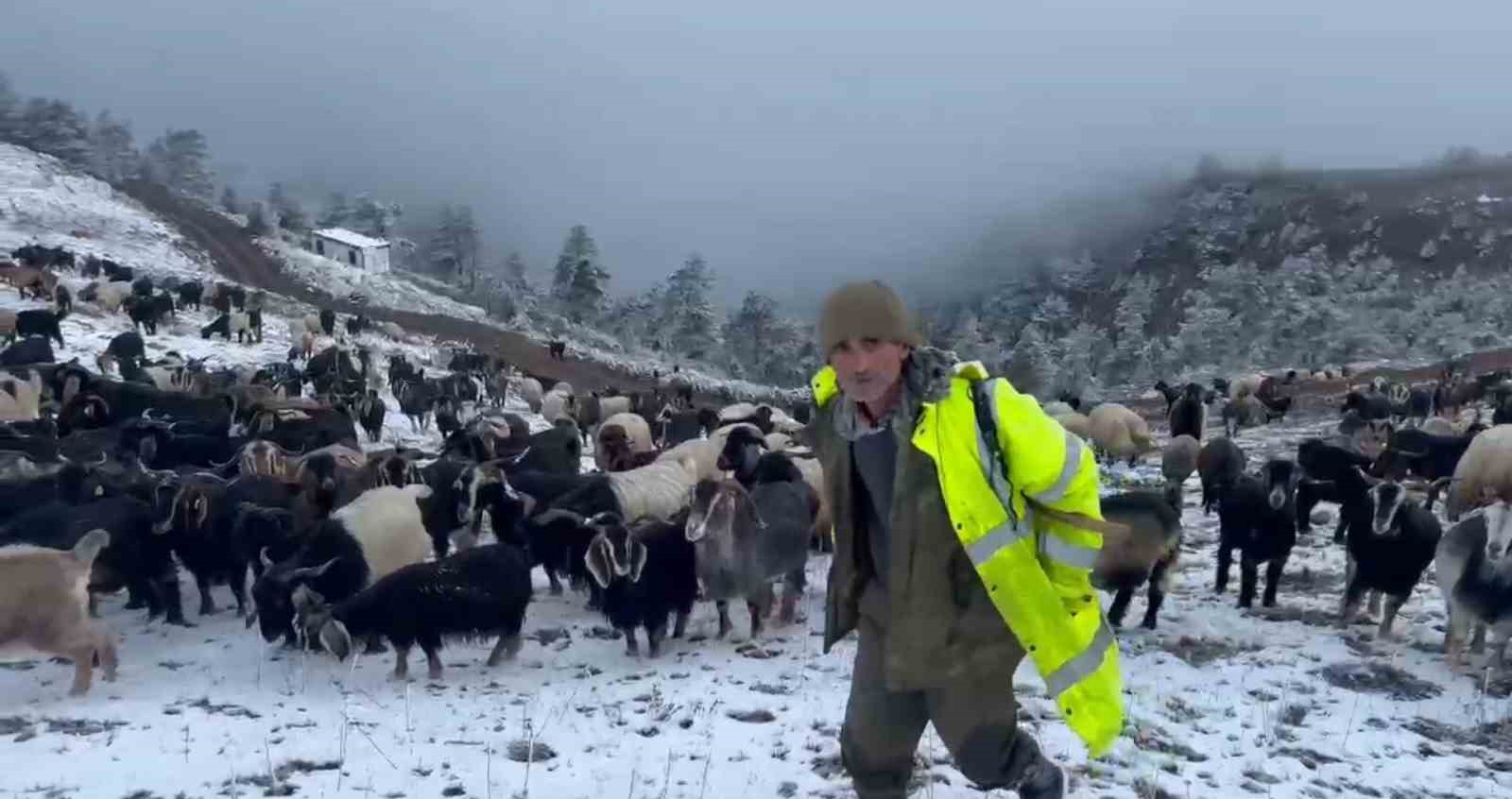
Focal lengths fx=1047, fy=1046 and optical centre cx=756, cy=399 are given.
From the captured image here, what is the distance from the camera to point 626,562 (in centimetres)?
901

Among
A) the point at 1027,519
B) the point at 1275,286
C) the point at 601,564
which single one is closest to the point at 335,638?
the point at 601,564

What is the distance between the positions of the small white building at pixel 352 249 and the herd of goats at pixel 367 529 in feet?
212

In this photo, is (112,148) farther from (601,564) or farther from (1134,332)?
(601,564)

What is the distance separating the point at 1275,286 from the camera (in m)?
91.2

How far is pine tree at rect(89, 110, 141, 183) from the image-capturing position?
291ft

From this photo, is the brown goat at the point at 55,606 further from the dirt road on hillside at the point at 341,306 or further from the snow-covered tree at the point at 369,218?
the snow-covered tree at the point at 369,218

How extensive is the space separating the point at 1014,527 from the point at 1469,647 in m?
7.43

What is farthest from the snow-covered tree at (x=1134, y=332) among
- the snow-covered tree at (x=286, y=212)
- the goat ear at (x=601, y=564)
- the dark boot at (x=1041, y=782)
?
the dark boot at (x=1041, y=782)

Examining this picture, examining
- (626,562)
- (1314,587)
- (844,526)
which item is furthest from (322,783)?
(1314,587)

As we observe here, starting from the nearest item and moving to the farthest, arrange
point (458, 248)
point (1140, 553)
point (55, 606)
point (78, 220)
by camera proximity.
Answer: point (55, 606)
point (1140, 553)
point (78, 220)
point (458, 248)

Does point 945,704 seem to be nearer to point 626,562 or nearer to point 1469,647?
point 626,562

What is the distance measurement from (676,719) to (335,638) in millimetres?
3010

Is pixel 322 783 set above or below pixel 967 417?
below

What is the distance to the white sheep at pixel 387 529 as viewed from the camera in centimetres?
998
